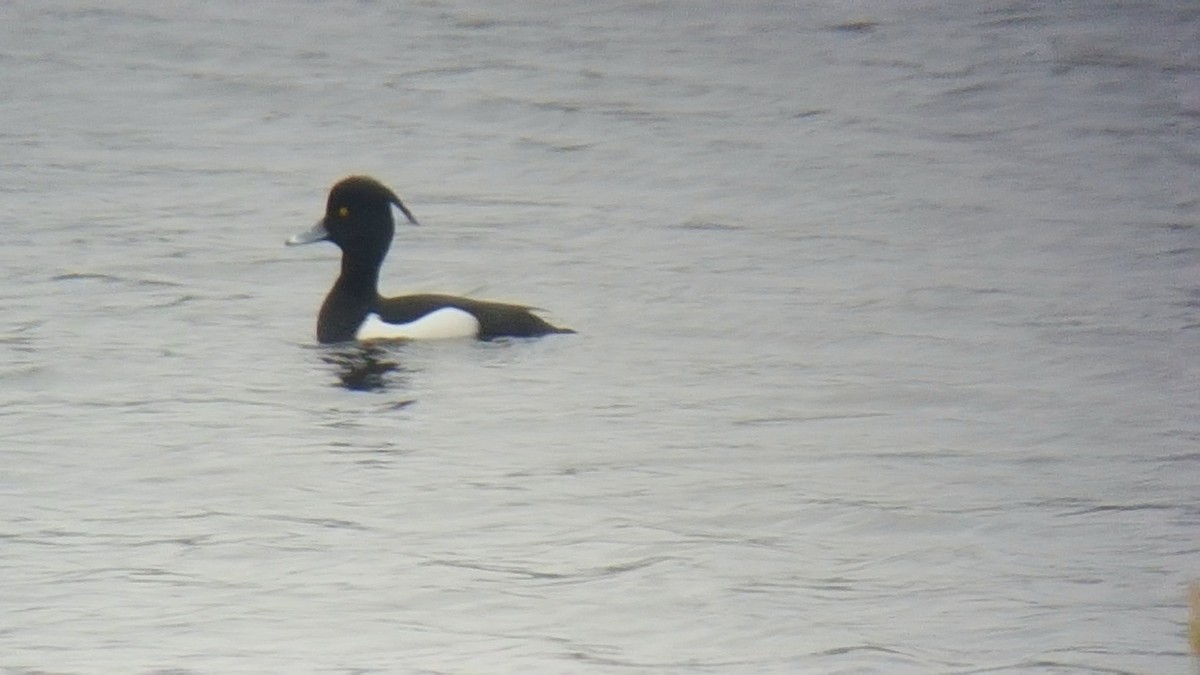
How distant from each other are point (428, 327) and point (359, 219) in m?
0.78

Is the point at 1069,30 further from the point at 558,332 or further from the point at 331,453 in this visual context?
the point at 331,453

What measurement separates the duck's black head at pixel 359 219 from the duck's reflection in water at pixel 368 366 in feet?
1.79

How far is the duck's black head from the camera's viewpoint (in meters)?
12.7

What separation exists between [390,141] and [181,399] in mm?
7155

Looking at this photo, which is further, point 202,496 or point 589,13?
point 589,13

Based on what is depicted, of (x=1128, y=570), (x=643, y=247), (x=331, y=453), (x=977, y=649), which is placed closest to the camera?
(x=977, y=649)

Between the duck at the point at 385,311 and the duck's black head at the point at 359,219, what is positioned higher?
the duck's black head at the point at 359,219

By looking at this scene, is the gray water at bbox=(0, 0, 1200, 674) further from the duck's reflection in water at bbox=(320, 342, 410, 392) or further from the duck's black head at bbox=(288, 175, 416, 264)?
the duck's black head at bbox=(288, 175, 416, 264)

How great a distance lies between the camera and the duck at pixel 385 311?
1241cm

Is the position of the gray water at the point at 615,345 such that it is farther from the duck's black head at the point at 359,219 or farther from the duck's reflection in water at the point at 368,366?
the duck's black head at the point at 359,219

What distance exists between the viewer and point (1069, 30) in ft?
71.8

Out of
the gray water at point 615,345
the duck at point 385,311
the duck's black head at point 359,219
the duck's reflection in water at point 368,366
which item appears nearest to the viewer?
the gray water at point 615,345

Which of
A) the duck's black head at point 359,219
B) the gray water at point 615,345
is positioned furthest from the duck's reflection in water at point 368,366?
the duck's black head at point 359,219

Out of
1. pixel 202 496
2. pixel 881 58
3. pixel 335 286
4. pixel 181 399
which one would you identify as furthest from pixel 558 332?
pixel 881 58
